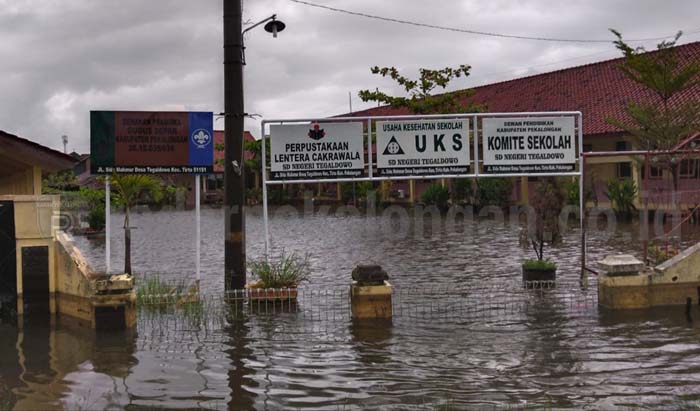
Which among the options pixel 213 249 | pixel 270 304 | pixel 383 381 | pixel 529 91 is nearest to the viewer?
pixel 383 381

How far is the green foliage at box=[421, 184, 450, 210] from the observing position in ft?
120

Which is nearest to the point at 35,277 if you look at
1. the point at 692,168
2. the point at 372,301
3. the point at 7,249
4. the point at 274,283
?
the point at 7,249

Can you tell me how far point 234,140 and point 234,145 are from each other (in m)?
0.08

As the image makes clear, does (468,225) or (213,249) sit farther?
(468,225)

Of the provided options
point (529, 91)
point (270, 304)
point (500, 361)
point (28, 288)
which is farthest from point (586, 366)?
point (529, 91)

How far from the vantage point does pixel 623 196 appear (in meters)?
27.5

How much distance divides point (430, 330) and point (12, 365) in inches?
196

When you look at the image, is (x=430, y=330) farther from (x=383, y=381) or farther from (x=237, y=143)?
(x=237, y=143)

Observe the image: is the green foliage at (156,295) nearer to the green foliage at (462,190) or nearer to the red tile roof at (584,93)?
the red tile roof at (584,93)

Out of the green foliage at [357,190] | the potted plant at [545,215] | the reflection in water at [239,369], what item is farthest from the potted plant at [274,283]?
the green foliage at [357,190]

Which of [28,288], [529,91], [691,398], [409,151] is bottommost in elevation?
[691,398]

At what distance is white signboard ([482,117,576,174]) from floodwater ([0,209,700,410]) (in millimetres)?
2071

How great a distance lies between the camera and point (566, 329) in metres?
9.27

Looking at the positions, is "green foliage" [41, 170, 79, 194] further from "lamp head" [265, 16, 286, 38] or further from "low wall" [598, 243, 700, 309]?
"low wall" [598, 243, 700, 309]
